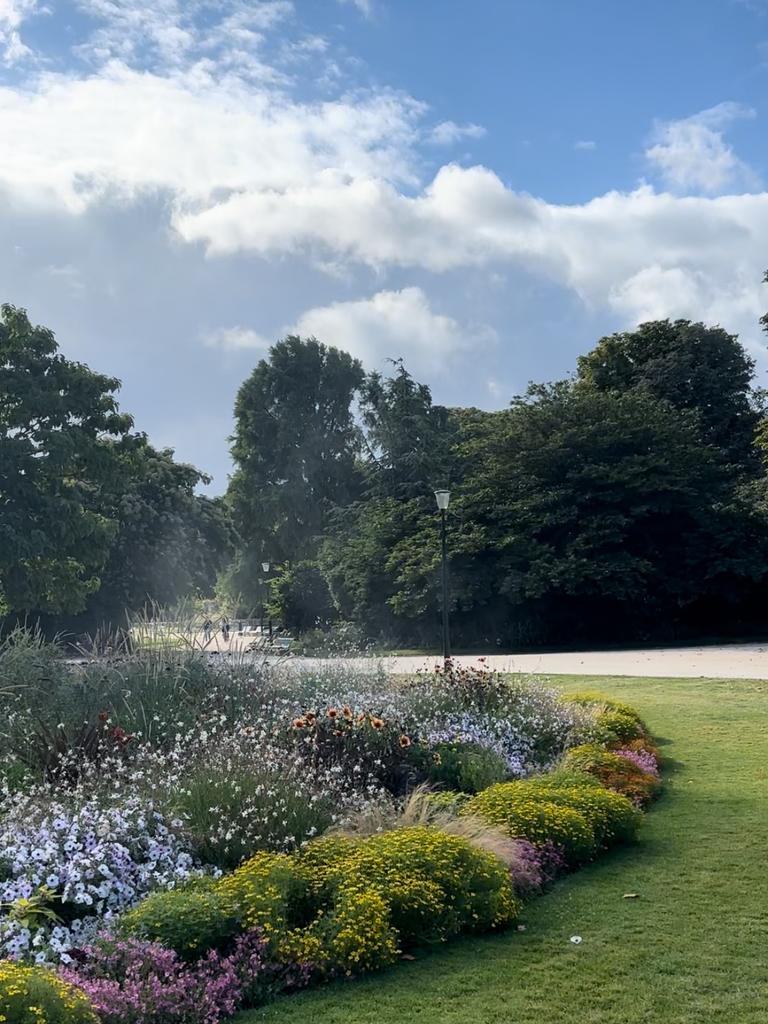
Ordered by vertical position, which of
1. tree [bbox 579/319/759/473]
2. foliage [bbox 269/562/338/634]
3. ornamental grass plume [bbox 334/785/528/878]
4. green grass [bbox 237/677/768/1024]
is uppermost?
tree [bbox 579/319/759/473]

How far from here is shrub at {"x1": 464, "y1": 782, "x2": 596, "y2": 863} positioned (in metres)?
5.36

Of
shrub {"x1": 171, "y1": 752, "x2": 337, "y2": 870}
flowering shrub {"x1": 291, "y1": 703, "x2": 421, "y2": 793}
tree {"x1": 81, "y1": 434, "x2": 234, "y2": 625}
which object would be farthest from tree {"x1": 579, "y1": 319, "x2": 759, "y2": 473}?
shrub {"x1": 171, "y1": 752, "x2": 337, "y2": 870}

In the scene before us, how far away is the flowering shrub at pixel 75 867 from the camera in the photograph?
3.84 m

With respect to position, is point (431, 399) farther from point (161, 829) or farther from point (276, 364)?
point (161, 829)

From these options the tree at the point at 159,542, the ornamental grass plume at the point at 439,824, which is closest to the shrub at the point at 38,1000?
the ornamental grass plume at the point at 439,824

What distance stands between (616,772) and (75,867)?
434 centimetres

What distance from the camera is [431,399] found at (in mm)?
37969

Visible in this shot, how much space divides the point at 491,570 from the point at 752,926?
82.7 ft

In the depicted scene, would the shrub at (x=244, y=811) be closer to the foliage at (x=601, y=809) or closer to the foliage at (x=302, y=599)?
the foliage at (x=601, y=809)

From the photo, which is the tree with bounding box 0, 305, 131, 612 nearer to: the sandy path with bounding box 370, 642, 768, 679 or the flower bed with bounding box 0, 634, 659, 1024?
the sandy path with bounding box 370, 642, 768, 679

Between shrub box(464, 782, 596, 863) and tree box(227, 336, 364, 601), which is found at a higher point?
tree box(227, 336, 364, 601)

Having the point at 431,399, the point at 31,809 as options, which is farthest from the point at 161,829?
the point at 431,399

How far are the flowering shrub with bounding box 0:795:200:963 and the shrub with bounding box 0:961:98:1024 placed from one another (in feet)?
1.66

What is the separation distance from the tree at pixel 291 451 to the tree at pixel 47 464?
783 inches
